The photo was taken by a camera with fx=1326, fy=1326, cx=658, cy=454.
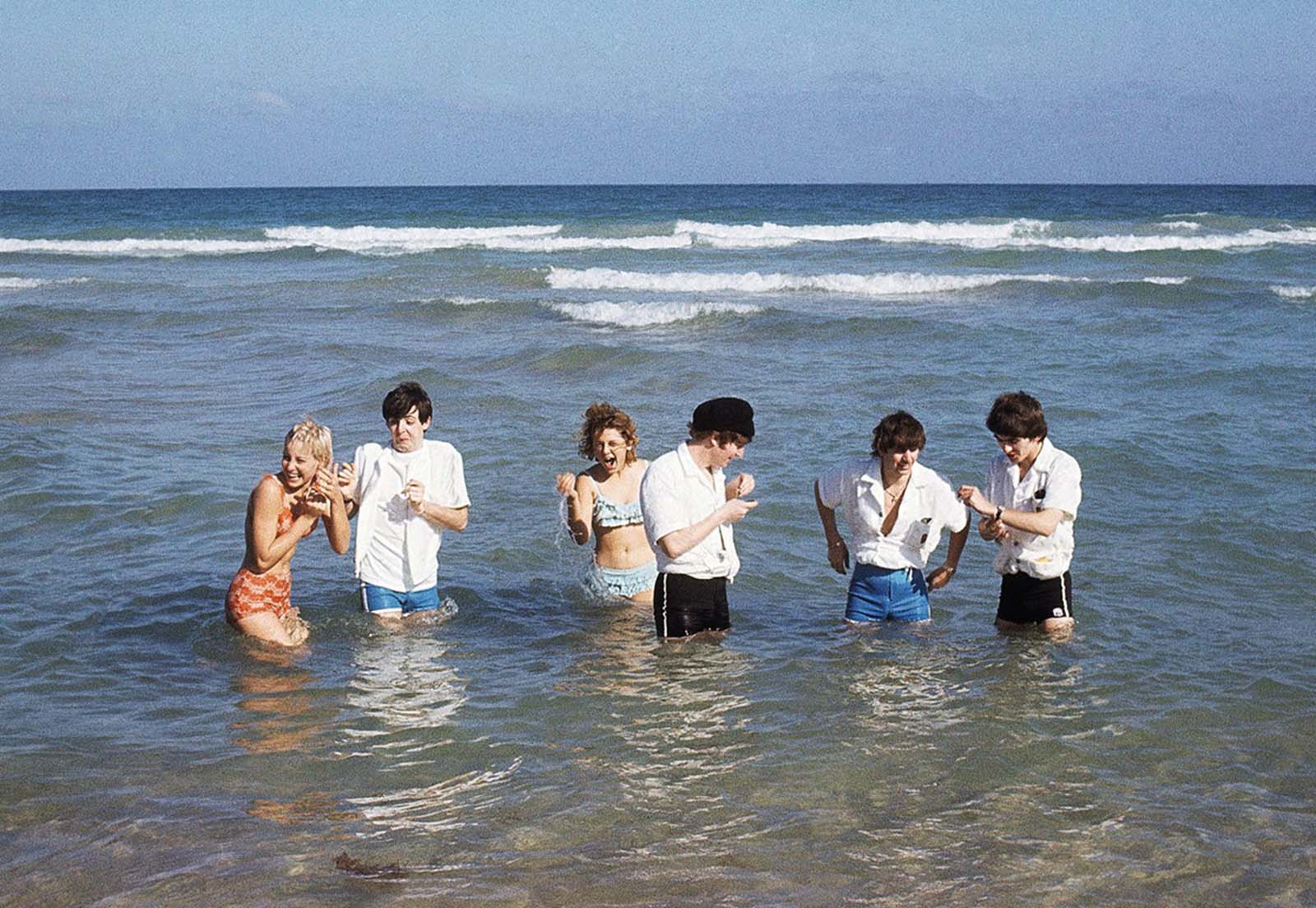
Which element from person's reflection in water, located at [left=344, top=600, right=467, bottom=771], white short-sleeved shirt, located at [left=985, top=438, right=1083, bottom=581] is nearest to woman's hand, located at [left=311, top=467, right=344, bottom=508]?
person's reflection in water, located at [left=344, top=600, right=467, bottom=771]

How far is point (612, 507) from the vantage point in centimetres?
747

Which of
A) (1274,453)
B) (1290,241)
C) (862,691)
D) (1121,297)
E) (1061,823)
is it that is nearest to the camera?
(1061,823)

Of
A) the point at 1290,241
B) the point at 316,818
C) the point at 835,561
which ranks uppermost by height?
the point at 1290,241

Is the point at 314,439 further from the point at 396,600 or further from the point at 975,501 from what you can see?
the point at 975,501

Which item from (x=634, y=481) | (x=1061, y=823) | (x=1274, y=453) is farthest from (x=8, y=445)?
(x=1274, y=453)

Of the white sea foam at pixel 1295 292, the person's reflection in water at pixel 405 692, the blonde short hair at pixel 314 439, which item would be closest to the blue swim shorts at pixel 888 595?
the person's reflection in water at pixel 405 692

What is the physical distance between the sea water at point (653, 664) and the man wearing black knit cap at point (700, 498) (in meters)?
0.60

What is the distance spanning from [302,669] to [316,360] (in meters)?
10.4

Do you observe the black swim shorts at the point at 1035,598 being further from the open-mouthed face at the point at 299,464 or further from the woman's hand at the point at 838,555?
the open-mouthed face at the point at 299,464

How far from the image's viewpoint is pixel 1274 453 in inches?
441

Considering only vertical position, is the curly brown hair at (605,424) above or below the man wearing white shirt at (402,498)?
above

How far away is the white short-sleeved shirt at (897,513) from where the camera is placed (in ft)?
21.3

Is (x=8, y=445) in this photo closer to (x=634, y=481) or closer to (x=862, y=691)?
(x=634, y=481)

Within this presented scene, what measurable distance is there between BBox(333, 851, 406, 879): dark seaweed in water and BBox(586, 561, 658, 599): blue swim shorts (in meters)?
3.05
